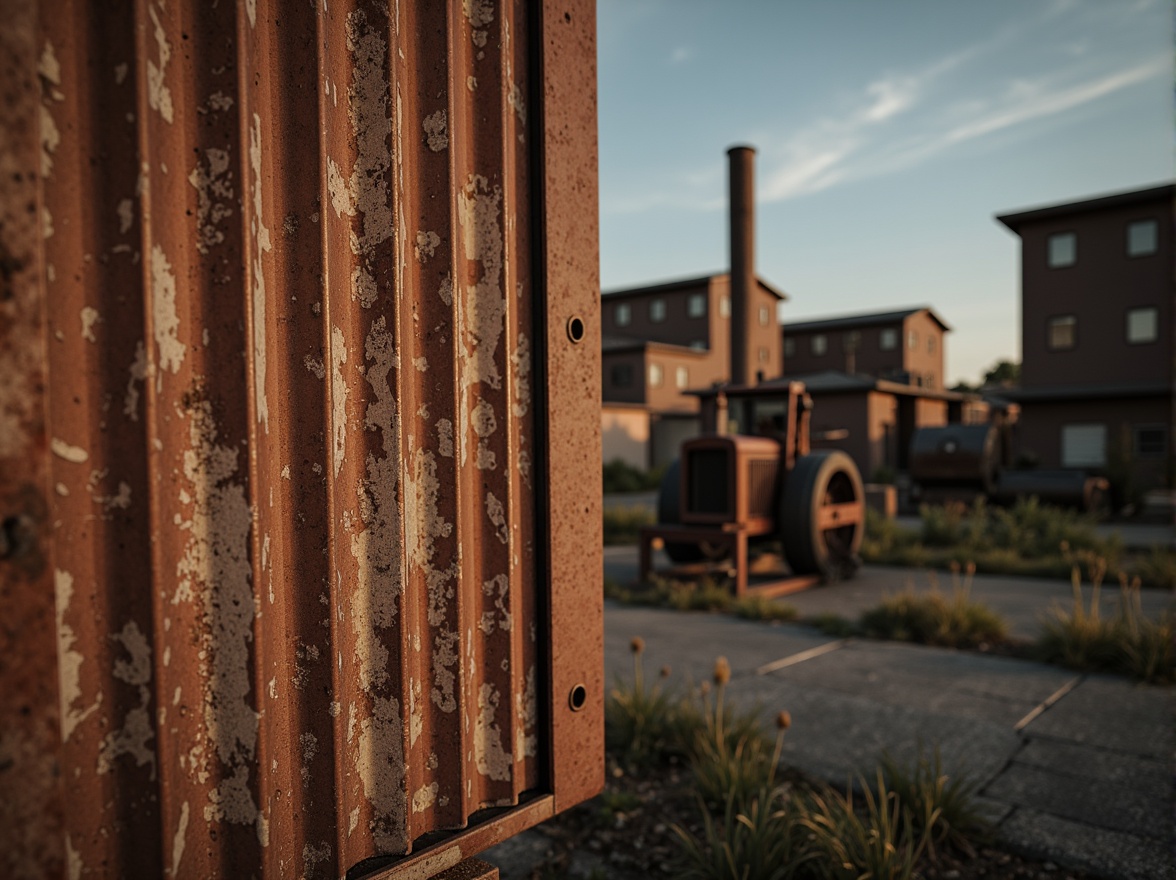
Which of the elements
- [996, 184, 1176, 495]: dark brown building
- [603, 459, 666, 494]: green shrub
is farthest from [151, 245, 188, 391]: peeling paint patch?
[996, 184, 1176, 495]: dark brown building

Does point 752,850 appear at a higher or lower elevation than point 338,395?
lower

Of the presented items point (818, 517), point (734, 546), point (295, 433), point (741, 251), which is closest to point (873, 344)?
point (741, 251)

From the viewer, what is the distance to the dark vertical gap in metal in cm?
129

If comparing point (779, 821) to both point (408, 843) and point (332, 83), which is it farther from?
point (332, 83)

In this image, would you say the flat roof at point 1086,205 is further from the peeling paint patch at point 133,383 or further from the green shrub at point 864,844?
the peeling paint patch at point 133,383

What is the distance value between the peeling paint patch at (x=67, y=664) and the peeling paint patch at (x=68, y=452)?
0.39ft

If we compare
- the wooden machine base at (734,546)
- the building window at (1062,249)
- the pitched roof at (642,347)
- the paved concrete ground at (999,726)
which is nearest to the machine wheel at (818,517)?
the wooden machine base at (734,546)

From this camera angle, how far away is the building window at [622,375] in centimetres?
3009

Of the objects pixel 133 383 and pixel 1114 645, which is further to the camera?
pixel 1114 645

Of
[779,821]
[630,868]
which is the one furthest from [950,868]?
[630,868]

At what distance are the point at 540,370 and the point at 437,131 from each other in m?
0.42

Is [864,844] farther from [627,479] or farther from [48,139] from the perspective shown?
[627,479]

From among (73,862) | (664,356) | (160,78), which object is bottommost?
(73,862)

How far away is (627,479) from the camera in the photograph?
22.7 meters
